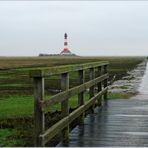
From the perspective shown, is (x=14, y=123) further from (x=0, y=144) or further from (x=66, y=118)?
(x=66, y=118)

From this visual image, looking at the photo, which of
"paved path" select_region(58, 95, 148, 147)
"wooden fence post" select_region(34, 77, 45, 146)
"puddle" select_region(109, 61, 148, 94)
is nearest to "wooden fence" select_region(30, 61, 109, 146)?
"wooden fence post" select_region(34, 77, 45, 146)

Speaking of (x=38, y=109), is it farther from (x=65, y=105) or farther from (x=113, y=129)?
(x=113, y=129)

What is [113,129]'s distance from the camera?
8.92 meters

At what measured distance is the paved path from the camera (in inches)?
300

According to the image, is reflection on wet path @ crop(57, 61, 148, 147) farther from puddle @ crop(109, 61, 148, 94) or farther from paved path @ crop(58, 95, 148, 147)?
puddle @ crop(109, 61, 148, 94)

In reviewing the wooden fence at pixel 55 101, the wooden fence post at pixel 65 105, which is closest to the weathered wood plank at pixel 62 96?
the wooden fence at pixel 55 101

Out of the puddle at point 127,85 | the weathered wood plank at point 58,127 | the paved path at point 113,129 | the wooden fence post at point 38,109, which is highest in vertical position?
the wooden fence post at point 38,109

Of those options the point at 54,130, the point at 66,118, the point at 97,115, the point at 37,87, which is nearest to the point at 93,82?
the point at 97,115

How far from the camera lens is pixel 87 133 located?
8.48 meters

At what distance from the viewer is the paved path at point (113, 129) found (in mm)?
7613

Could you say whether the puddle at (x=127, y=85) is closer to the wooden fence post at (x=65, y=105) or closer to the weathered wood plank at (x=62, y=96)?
the weathered wood plank at (x=62, y=96)

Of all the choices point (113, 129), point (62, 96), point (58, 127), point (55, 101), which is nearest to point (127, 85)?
point (113, 129)

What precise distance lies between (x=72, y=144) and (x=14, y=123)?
16.2 feet

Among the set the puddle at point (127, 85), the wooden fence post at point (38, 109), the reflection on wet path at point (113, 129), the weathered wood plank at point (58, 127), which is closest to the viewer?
the wooden fence post at point (38, 109)
